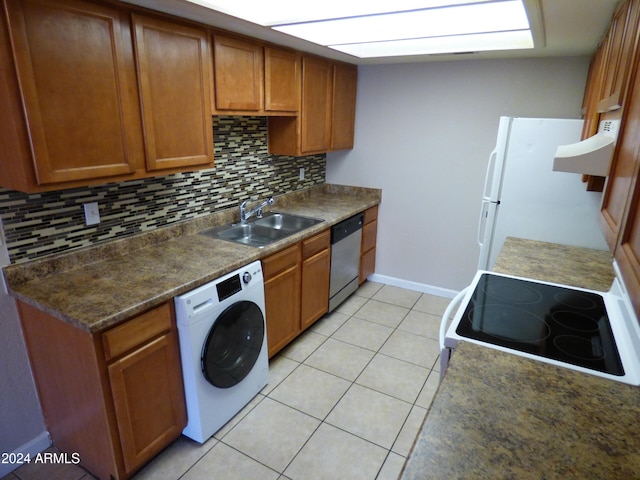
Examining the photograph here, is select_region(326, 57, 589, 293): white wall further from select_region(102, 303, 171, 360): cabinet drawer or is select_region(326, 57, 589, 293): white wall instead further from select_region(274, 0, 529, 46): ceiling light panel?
select_region(102, 303, 171, 360): cabinet drawer

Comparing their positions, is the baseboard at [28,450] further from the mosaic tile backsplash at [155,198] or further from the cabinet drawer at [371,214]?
the cabinet drawer at [371,214]

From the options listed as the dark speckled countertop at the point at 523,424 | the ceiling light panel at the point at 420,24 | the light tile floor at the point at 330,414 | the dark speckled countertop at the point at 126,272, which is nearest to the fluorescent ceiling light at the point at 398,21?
the ceiling light panel at the point at 420,24

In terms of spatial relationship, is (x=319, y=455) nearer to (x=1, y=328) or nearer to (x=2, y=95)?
(x=1, y=328)

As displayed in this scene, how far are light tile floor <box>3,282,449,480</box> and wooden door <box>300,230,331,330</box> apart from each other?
183 millimetres

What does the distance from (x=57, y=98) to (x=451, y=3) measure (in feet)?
5.34

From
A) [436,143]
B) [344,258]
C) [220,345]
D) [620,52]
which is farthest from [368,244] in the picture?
[620,52]

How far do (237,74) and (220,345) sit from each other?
5.20ft

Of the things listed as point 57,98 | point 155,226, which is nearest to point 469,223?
point 155,226

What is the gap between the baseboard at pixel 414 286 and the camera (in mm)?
3784

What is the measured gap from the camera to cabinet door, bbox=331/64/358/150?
3422mm

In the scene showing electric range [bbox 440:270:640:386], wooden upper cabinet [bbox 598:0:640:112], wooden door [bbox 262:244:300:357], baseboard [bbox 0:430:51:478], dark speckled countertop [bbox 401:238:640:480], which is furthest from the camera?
wooden door [bbox 262:244:300:357]

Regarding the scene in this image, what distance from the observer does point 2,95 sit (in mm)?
1419

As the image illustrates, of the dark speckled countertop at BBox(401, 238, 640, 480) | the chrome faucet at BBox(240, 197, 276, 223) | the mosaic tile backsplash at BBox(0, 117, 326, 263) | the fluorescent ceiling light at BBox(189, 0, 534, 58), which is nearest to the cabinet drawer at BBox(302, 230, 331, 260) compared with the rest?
the chrome faucet at BBox(240, 197, 276, 223)

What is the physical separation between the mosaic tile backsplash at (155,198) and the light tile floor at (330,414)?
114 centimetres
